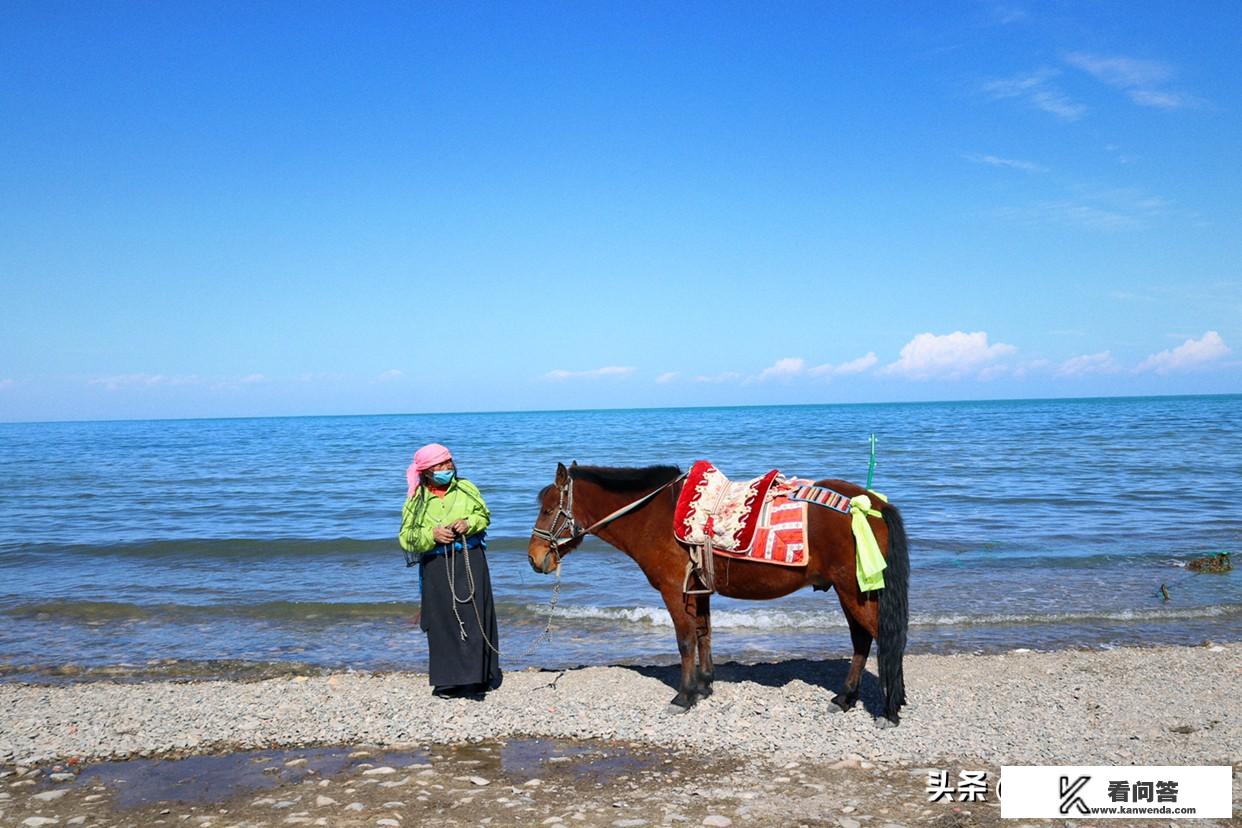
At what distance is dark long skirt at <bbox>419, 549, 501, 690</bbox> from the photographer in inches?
274

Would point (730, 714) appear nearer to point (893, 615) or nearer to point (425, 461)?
point (893, 615)

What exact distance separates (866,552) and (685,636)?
62.7 inches

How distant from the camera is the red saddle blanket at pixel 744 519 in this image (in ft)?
20.1

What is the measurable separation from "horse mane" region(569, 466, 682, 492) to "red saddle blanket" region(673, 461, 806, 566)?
272 millimetres

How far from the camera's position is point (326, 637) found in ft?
33.4

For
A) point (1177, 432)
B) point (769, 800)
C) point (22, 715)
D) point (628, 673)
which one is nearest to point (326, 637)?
point (22, 715)

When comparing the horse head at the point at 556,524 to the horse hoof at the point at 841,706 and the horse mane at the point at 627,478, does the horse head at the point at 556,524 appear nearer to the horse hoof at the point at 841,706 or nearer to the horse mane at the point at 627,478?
the horse mane at the point at 627,478

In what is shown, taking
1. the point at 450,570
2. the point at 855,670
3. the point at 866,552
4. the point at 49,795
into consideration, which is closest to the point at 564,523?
the point at 450,570

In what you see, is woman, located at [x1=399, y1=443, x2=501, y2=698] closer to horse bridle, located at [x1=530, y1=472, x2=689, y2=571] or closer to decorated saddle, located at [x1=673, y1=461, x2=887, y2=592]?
horse bridle, located at [x1=530, y1=472, x2=689, y2=571]

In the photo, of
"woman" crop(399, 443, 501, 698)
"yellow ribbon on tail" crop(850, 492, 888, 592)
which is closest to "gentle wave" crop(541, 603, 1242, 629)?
"woman" crop(399, 443, 501, 698)

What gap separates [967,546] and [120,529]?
17.5 metres

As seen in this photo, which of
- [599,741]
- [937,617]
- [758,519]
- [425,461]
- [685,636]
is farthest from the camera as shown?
[937,617]

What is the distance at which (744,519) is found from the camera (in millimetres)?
6258

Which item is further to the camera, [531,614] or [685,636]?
[531,614]
